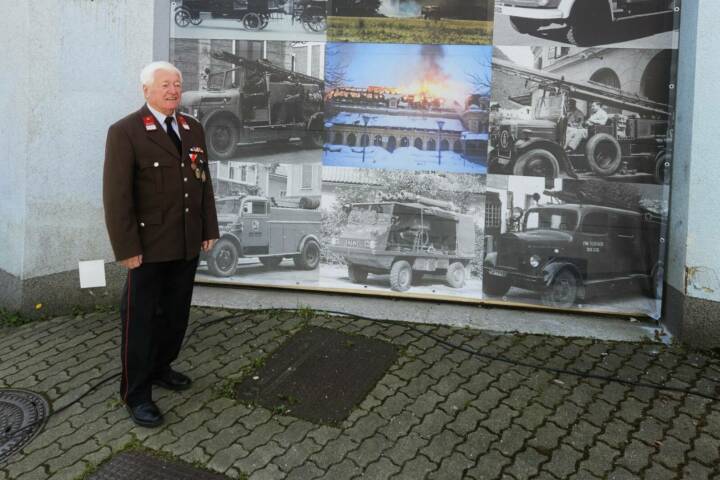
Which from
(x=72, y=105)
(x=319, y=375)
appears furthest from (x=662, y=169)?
(x=72, y=105)

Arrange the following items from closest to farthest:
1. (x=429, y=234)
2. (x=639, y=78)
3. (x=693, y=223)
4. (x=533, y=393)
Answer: (x=533, y=393) < (x=693, y=223) < (x=639, y=78) < (x=429, y=234)

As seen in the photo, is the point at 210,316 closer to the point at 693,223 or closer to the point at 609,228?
the point at 609,228

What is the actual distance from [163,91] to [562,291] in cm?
354

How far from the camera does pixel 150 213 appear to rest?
10.00 ft

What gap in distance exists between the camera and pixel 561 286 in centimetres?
464

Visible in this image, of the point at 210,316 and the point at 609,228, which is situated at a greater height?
the point at 609,228

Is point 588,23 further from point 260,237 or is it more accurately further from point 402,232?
point 260,237

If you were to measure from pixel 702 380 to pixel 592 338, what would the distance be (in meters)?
0.80

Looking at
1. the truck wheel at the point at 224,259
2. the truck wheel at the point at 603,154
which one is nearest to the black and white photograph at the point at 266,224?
the truck wheel at the point at 224,259

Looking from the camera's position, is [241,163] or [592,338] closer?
[592,338]

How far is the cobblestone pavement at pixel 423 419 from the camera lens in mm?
2750

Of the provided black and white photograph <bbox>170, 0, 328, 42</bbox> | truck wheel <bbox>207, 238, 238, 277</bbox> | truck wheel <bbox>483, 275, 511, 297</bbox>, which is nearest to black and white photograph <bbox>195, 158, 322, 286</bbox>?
truck wheel <bbox>207, 238, 238, 277</bbox>

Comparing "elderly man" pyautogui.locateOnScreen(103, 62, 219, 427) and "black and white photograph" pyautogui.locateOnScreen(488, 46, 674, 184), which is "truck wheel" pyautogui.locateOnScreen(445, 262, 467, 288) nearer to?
"black and white photograph" pyautogui.locateOnScreen(488, 46, 674, 184)

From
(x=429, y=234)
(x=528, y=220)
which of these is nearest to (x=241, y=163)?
(x=429, y=234)
